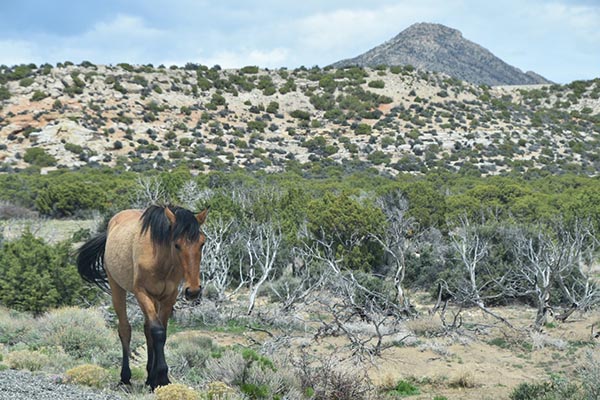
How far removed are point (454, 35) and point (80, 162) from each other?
385 ft

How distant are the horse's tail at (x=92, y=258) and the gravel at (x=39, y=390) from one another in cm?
129

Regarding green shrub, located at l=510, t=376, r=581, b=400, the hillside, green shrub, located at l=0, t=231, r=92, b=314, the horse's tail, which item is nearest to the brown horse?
the horse's tail

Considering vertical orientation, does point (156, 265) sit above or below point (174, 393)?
above

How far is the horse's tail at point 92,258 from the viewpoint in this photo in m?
6.83

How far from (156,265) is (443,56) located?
441 ft

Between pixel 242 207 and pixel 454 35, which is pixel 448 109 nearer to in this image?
pixel 242 207

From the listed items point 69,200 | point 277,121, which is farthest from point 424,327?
point 277,121

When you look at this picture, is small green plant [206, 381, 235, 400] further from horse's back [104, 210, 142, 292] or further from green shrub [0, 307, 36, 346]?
green shrub [0, 307, 36, 346]

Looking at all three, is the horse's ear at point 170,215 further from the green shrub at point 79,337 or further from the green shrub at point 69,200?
the green shrub at point 69,200

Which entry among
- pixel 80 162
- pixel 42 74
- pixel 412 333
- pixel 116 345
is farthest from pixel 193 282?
pixel 42 74

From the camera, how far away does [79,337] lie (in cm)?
909

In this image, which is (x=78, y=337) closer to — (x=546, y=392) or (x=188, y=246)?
(x=188, y=246)

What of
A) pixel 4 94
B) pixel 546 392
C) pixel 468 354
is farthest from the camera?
pixel 4 94

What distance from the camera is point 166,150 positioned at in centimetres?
4844
